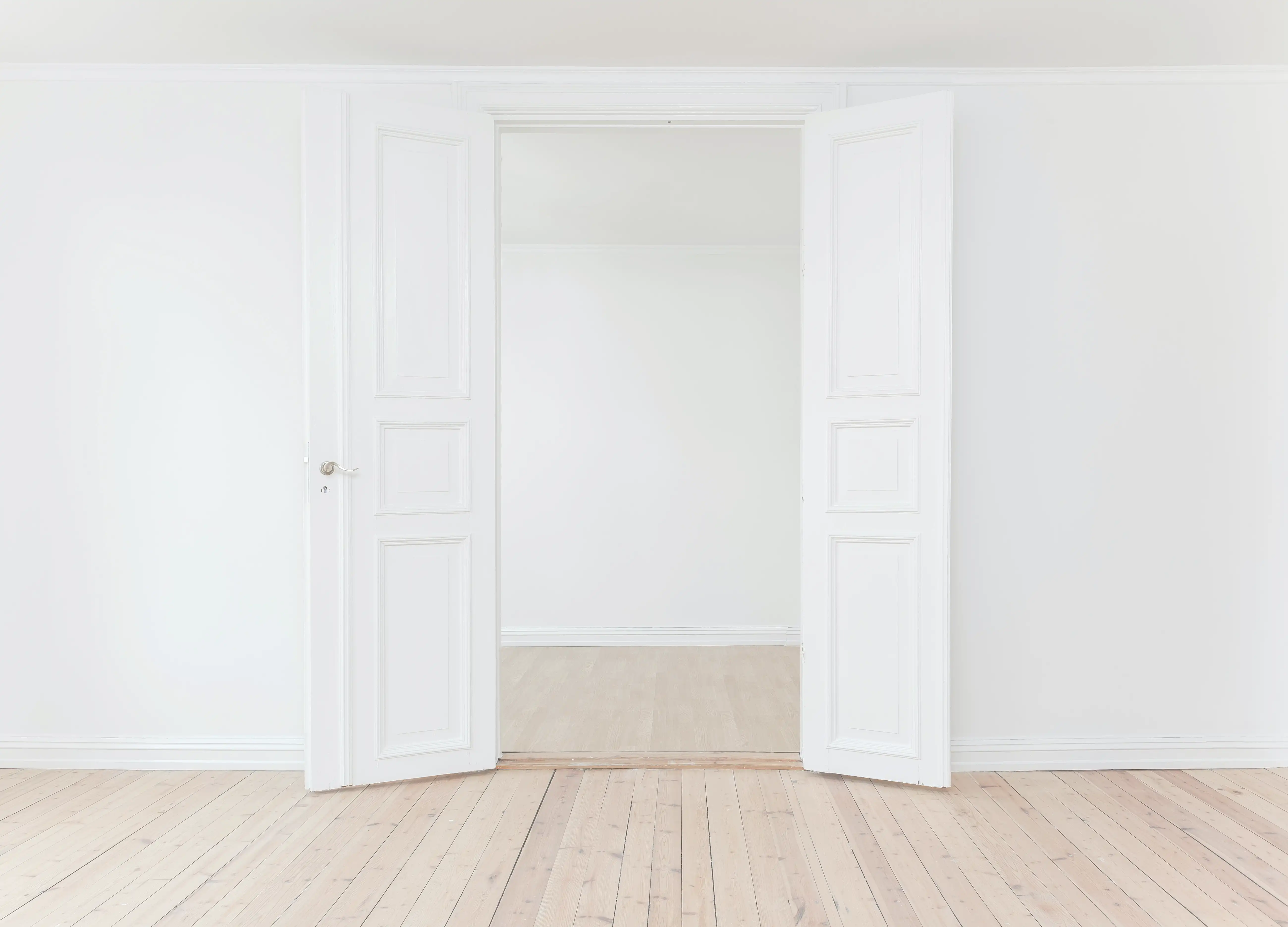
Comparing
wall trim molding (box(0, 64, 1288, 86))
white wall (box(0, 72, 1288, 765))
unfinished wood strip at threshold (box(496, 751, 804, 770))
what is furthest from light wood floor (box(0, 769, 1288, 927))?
wall trim molding (box(0, 64, 1288, 86))

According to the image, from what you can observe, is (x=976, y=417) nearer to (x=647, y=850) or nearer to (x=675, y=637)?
(x=647, y=850)

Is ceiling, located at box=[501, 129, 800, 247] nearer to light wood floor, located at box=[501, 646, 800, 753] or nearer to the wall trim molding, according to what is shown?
the wall trim molding

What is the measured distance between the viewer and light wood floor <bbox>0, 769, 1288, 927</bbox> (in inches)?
88.4

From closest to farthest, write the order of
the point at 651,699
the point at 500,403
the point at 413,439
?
the point at 413,439, the point at 500,403, the point at 651,699

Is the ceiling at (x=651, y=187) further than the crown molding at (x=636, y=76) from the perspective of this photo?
Yes

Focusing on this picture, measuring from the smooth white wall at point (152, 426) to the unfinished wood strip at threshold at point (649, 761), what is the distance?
841 millimetres

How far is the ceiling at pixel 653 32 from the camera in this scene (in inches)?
113

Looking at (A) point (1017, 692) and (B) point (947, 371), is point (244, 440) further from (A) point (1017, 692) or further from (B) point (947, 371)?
(A) point (1017, 692)

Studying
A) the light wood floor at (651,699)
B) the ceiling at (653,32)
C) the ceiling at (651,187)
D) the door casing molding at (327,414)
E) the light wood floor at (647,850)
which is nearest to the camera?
the light wood floor at (647,850)

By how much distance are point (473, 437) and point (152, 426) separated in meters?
1.23

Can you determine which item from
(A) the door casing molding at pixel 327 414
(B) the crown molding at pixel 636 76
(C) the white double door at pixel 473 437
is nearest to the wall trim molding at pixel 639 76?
(B) the crown molding at pixel 636 76

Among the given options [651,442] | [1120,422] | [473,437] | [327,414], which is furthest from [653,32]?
[651,442]

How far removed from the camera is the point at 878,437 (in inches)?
125

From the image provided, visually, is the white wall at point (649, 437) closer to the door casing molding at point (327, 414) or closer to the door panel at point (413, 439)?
the door panel at point (413, 439)
